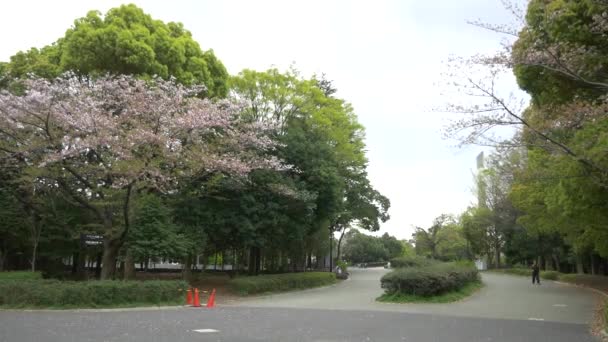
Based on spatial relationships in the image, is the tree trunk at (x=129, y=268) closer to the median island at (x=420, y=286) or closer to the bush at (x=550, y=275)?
the median island at (x=420, y=286)

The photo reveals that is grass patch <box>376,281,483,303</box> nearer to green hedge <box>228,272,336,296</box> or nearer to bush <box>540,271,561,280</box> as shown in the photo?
green hedge <box>228,272,336,296</box>

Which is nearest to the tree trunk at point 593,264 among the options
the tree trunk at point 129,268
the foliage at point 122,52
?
the foliage at point 122,52

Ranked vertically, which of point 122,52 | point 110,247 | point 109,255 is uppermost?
point 122,52

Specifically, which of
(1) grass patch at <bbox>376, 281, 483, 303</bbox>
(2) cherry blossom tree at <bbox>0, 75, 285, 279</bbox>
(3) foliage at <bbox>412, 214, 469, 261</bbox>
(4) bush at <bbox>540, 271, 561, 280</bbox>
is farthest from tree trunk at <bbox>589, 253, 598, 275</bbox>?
(3) foliage at <bbox>412, 214, 469, 261</bbox>

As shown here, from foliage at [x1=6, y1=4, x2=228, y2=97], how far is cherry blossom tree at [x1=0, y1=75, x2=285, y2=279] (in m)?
0.98

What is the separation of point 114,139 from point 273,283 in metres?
11.4

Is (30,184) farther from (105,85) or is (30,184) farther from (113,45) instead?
(113,45)

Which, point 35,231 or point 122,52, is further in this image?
point 35,231

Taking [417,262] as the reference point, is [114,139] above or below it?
above

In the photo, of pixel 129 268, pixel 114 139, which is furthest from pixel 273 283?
pixel 114 139

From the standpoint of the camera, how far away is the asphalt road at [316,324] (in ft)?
34.8

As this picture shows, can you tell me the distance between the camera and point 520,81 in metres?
13.4

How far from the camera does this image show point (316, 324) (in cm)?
1309

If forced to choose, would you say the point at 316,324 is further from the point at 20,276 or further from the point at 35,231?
the point at 35,231
